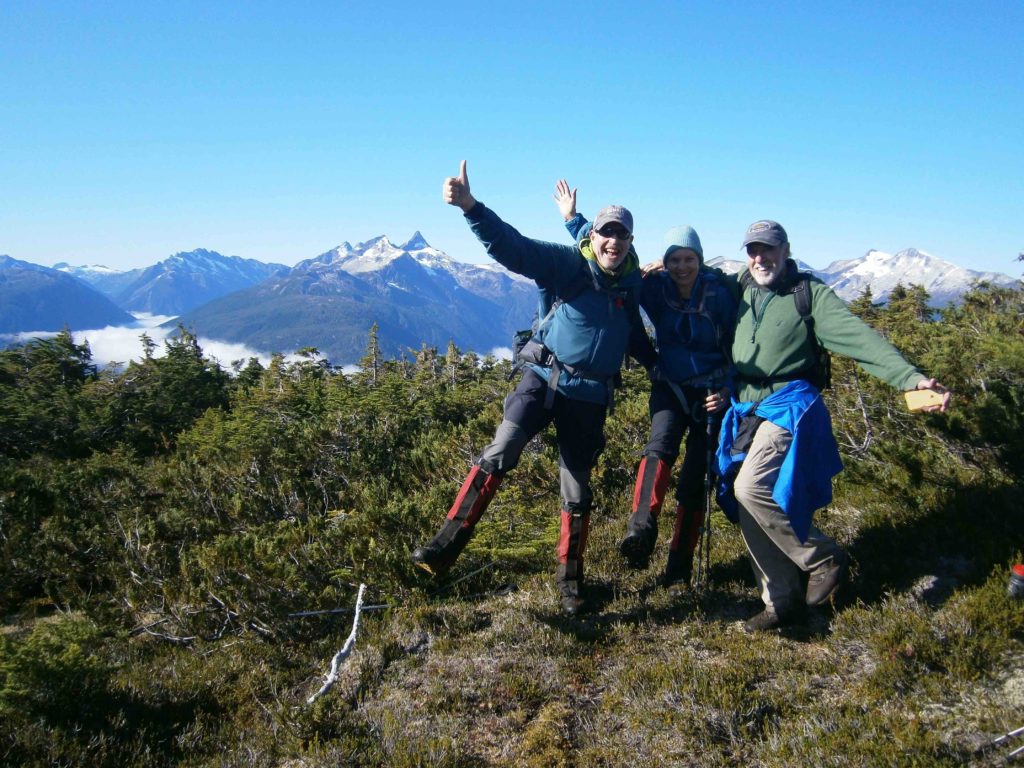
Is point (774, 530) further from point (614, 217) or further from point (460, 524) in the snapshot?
point (614, 217)

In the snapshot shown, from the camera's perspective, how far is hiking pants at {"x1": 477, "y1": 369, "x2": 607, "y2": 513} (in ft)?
13.5

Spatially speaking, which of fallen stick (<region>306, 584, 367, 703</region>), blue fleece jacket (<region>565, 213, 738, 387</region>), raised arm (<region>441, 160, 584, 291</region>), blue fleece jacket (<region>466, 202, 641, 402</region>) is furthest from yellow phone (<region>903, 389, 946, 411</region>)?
fallen stick (<region>306, 584, 367, 703</region>)

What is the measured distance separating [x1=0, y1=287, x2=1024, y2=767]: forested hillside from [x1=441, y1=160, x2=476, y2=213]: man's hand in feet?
8.96

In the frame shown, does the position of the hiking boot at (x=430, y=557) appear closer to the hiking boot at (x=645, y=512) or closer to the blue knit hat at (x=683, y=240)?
the hiking boot at (x=645, y=512)

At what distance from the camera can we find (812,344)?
3.87 meters

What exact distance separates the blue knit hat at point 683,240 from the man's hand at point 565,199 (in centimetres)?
86

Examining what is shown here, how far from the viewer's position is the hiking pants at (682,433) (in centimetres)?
434

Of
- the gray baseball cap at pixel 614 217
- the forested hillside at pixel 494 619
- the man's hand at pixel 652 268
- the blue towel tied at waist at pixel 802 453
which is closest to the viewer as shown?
the forested hillside at pixel 494 619

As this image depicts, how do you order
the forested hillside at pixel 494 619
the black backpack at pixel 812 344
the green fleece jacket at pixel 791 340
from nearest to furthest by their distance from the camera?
the forested hillside at pixel 494 619
the green fleece jacket at pixel 791 340
the black backpack at pixel 812 344

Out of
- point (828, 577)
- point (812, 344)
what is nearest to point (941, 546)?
point (828, 577)

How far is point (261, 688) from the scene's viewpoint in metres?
3.81

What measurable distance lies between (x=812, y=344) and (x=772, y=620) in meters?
1.81

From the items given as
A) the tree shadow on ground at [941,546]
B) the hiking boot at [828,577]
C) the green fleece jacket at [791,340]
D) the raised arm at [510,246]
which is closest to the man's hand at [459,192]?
Result: the raised arm at [510,246]

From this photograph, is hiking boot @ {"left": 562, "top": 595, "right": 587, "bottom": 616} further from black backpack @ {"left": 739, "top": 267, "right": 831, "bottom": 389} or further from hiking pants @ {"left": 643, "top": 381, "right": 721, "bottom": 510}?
black backpack @ {"left": 739, "top": 267, "right": 831, "bottom": 389}
